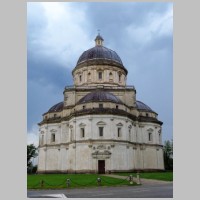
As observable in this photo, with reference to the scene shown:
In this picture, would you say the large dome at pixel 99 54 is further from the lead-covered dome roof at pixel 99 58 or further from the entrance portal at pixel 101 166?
the entrance portal at pixel 101 166

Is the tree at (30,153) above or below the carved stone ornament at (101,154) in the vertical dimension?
below

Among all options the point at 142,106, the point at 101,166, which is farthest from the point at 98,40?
the point at 101,166

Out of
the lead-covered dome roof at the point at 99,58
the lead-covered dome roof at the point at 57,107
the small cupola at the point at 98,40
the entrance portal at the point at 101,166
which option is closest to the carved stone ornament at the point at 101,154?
the entrance portal at the point at 101,166

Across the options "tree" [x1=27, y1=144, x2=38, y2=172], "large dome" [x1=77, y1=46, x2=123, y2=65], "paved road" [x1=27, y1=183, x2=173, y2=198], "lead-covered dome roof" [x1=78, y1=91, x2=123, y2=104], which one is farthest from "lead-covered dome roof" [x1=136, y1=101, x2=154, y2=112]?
"paved road" [x1=27, y1=183, x2=173, y2=198]

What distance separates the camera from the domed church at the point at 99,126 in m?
46.3

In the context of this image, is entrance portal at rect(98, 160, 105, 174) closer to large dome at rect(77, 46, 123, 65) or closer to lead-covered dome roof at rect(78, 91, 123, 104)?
lead-covered dome roof at rect(78, 91, 123, 104)

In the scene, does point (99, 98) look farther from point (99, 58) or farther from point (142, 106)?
point (142, 106)

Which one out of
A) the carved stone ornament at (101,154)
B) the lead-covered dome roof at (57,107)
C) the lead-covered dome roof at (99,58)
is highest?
the lead-covered dome roof at (99,58)

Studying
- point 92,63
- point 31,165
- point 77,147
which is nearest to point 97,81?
point 92,63

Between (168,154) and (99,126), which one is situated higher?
(99,126)

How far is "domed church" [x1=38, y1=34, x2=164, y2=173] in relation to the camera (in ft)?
152

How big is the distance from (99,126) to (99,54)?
18176mm

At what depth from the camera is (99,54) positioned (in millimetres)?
59438

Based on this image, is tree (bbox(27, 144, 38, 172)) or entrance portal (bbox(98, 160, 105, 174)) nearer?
entrance portal (bbox(98, 160, 105, 174))
